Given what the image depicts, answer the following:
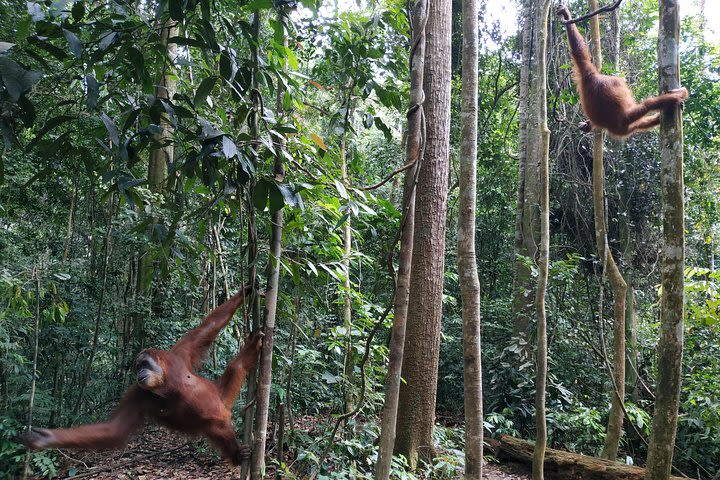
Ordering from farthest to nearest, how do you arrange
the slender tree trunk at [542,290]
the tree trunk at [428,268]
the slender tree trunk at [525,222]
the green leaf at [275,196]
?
1. the slender tree trunk at [525,222]
2. the tree trunk at [428,268]
3. the slender tree trunk at [542,290]
4. the green leaf at [275,196]

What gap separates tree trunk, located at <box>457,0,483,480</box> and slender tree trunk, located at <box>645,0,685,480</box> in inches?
49.0

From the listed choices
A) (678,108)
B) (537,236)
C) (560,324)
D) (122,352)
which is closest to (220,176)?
(678,108)

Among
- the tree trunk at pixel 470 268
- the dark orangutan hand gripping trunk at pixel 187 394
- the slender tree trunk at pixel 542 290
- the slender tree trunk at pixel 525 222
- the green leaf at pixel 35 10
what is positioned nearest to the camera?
Result: the green leaf at pixel 35 10

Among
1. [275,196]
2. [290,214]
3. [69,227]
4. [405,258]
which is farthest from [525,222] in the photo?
[275,196]

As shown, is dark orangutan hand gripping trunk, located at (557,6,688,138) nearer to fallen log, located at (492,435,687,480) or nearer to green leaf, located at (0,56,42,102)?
fallen log, located at (492,435,687,480)

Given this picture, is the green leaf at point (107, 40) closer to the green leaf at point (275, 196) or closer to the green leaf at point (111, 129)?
the green leaf at point (111, 129)

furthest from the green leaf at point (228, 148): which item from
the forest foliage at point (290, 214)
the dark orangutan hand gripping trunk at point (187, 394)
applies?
the dark orangutan hand gripping trunk at point (187, 394)

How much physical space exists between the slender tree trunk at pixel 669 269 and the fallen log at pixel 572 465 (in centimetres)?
217

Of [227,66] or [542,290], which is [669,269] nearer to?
[542,290]

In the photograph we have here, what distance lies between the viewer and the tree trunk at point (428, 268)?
4707 millimetres

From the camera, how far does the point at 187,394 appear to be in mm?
3184

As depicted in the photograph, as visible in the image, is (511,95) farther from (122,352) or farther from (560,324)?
(122,352)

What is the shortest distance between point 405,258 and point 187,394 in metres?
1.81

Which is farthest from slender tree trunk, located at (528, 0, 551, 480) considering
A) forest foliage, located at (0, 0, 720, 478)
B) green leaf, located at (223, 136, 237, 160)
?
green leaf, located at (223, 136, 237, 160)
